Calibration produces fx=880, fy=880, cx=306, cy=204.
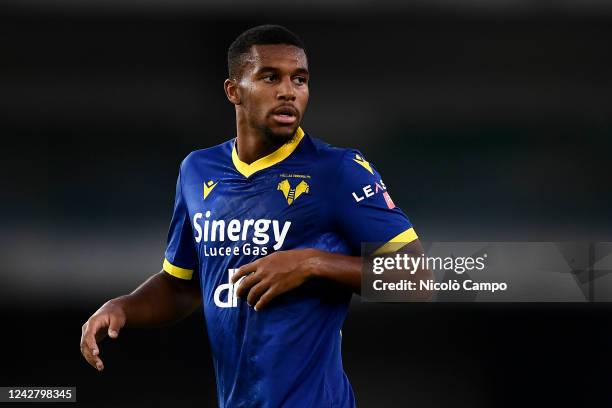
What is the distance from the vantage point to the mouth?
284cm

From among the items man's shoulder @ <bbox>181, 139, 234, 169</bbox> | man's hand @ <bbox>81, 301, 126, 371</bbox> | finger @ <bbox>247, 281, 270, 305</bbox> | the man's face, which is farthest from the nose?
man's hand @ <bbox>81, 301, 126, 371</bbox>

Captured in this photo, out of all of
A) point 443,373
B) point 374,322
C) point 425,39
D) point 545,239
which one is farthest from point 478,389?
point 425,39

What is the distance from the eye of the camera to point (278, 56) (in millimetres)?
2846

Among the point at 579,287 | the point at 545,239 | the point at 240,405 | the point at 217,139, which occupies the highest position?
the point at 217,139

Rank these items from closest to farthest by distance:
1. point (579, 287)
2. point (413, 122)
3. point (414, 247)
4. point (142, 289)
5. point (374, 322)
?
point (414, 247) < point (142, 289) < point (579, 287) < point (374, 322) < point (413, 122)

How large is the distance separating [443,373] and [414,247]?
4.40m

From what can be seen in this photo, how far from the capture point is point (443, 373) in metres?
6.91

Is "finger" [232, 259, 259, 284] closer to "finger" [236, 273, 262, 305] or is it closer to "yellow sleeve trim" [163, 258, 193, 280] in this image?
"finger" [236, 273, 262, 305]

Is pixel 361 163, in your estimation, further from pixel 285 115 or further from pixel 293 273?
pixel 293 273

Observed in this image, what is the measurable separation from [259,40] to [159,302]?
999 mm

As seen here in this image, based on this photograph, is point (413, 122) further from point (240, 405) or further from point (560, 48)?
point (240, 405)

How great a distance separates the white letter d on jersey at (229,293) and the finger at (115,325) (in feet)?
1.09

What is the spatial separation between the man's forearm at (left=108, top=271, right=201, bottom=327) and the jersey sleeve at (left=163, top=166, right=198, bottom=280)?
5cm
